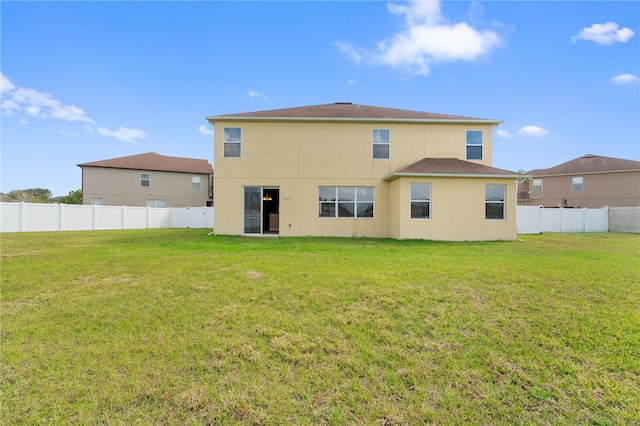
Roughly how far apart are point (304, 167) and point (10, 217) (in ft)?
52.2

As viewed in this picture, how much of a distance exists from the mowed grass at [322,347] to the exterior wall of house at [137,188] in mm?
24188

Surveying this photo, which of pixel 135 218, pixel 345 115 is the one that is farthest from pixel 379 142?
pixel 135 218

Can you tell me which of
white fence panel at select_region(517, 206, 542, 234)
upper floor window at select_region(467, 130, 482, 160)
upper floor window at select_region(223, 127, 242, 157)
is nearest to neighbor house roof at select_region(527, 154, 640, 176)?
white fence panel at select_region(517, 206, 542, 234)

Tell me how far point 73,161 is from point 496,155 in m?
33.6

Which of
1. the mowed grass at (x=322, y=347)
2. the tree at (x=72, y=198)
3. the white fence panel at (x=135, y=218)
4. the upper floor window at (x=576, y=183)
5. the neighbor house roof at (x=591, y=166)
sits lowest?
the mowed grass at (x=322, y=347)

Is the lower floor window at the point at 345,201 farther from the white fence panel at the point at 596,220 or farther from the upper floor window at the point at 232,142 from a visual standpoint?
the white fence panel at the point at 596,220

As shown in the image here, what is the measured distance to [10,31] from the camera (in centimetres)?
916

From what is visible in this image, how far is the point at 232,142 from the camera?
1362 centimetres

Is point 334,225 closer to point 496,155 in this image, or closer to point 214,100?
point 496,155

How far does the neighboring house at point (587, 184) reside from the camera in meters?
24.3

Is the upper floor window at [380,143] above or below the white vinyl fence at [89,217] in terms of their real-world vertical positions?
above

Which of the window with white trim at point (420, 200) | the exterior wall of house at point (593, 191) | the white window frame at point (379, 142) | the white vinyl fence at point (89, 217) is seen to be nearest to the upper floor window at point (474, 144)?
the window with white trim at point (420, 200)

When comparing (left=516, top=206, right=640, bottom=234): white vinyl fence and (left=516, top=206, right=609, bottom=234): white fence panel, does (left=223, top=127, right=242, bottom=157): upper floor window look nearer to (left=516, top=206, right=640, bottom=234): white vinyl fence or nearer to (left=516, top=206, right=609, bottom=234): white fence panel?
(left=516, top=206, right=609, bottom=234): white fence panel

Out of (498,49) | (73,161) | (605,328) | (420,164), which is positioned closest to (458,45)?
(498,49)
